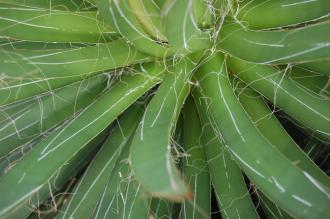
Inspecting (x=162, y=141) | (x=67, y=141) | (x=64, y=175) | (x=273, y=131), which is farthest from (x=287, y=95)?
(x=64, y=175)

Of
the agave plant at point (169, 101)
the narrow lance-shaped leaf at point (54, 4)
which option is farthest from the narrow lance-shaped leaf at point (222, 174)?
the narrow lance-shaped leaf at point (54, 4)

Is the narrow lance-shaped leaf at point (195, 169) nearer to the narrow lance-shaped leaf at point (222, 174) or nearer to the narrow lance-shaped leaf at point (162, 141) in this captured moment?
the narrow lance-shaped leaf at point (222, 174)

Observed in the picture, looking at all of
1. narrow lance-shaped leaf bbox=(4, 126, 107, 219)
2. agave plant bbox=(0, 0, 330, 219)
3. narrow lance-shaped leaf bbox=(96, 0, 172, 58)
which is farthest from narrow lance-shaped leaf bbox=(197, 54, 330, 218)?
narrow lance-shaped leaf bbox=(4, 126, 107, 219)

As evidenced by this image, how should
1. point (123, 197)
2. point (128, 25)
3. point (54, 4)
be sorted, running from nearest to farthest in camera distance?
point (128, 25)
point (123, 197)
point (54, 4)

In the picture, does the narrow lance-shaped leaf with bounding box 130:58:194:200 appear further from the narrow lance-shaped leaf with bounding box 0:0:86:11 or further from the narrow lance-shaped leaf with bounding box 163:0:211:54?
the narrow lance-shaped leaf with bounding box 0:0:86:11

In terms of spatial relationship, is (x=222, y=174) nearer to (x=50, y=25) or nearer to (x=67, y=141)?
(x=67, y=141)

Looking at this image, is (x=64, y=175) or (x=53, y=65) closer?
(x=53, y=65)
